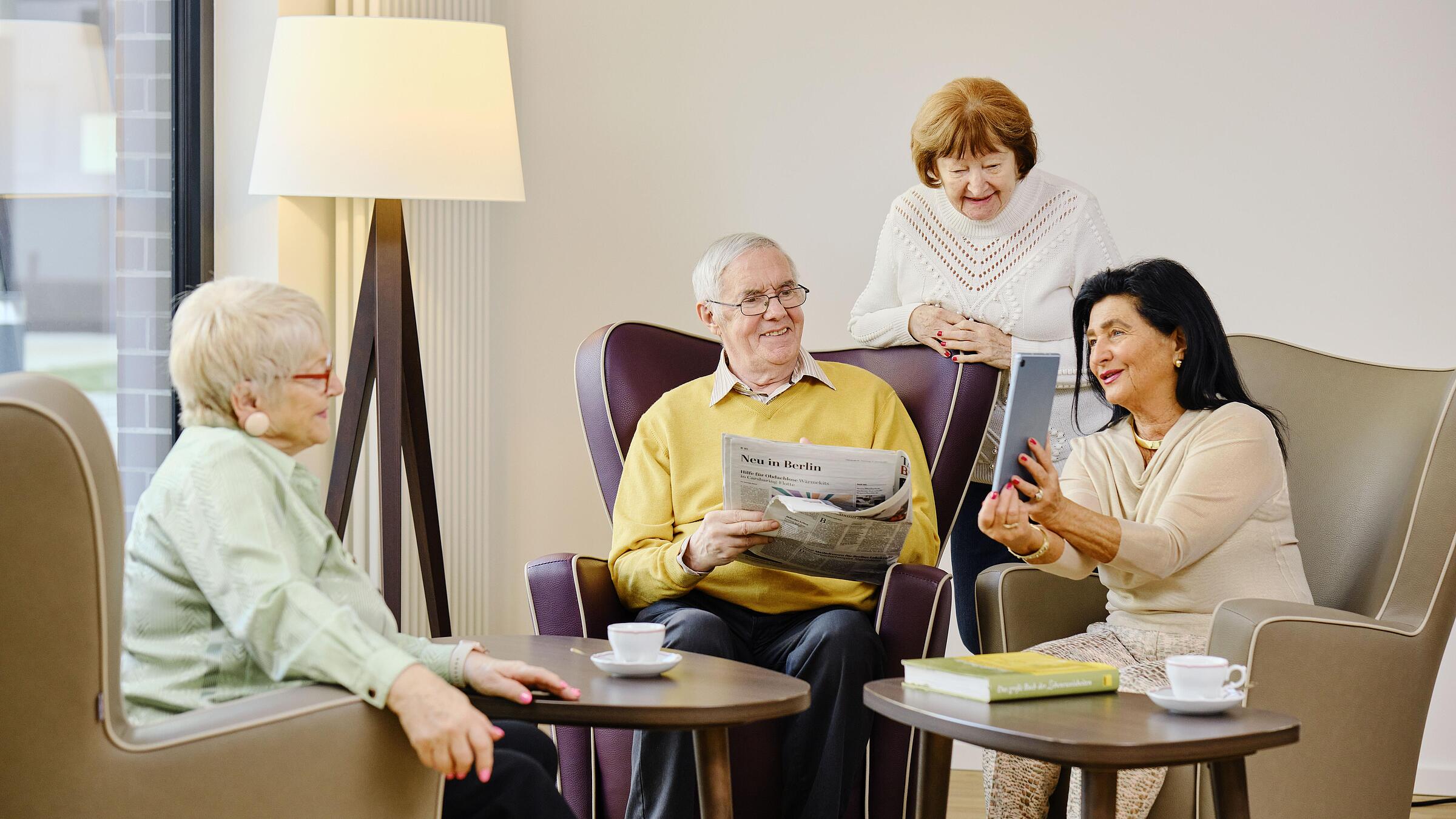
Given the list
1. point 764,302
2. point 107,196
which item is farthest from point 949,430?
point 107,196

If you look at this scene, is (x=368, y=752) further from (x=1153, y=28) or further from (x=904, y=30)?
(x=1153, y=28)

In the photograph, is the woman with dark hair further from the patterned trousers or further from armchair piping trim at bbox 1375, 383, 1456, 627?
armchair piping trim at bbox 1375, 383, 1456, 627

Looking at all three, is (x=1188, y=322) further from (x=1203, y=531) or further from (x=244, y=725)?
(x=244, y=725)

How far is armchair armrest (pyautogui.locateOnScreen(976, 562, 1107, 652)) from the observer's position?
94.9 inches

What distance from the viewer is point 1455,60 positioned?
3.42 metres

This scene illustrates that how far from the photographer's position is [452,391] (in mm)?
3484

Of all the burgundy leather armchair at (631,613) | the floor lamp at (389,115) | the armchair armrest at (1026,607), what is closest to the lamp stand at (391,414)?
the floor lamp at (389,115)

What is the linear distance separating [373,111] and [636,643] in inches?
55.5

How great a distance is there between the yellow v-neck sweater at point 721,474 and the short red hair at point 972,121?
1.67 feet

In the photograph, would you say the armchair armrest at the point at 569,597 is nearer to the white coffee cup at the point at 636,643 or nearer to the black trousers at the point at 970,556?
the white coffee cup at the point at 636,643

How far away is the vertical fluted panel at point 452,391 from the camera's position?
10.9ft

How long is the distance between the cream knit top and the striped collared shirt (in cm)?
57

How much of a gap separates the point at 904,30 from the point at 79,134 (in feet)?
6.70

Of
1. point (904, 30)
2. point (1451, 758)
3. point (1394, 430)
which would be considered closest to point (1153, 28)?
point (904, 30)
